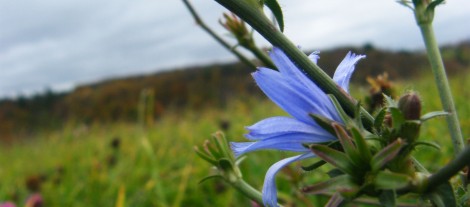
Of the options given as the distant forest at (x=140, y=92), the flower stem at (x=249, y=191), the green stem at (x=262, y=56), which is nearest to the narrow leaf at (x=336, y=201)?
the flower stem at (x=249, y=191)

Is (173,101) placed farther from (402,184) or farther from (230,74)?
(402,184)

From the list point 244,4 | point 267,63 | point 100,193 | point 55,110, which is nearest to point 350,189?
point 244,4

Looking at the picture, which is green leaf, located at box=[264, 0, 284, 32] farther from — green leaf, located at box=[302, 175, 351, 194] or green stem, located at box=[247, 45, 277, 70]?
green stem, located at box=[247, 45, 277, 70]


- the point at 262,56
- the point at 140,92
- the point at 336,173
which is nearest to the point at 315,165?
the point at 336,173

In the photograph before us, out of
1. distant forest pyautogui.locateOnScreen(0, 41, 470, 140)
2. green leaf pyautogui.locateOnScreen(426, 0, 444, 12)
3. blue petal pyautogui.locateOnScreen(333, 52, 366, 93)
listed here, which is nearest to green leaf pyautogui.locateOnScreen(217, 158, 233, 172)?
blue petal pyautogui.locateOnScreen(333, 52, 366, 93)

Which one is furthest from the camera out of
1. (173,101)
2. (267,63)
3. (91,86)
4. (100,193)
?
(91,86)

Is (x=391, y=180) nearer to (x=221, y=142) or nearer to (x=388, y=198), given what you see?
(x=388, y=198)

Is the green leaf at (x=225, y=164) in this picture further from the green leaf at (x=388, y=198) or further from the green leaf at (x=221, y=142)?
the green leaf at (x=388, y=198)
